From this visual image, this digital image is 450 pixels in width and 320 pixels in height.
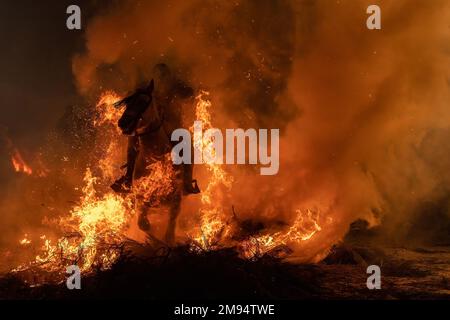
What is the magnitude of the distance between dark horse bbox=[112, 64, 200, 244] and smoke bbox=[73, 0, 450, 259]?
163cm

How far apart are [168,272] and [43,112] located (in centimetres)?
995

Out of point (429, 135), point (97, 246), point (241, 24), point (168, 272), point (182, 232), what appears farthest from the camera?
point (429, 135)

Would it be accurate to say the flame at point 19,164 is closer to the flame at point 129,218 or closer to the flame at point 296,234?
the flame at point 129,218

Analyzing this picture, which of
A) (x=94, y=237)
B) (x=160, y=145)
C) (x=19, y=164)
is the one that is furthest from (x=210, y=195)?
(x=19, y=164)

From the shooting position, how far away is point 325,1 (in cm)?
992

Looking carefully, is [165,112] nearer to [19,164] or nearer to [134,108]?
[134,108]

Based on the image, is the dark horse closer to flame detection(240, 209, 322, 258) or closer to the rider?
the rider

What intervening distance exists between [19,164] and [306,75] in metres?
9.23

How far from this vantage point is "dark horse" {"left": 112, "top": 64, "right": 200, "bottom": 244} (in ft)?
27.1
